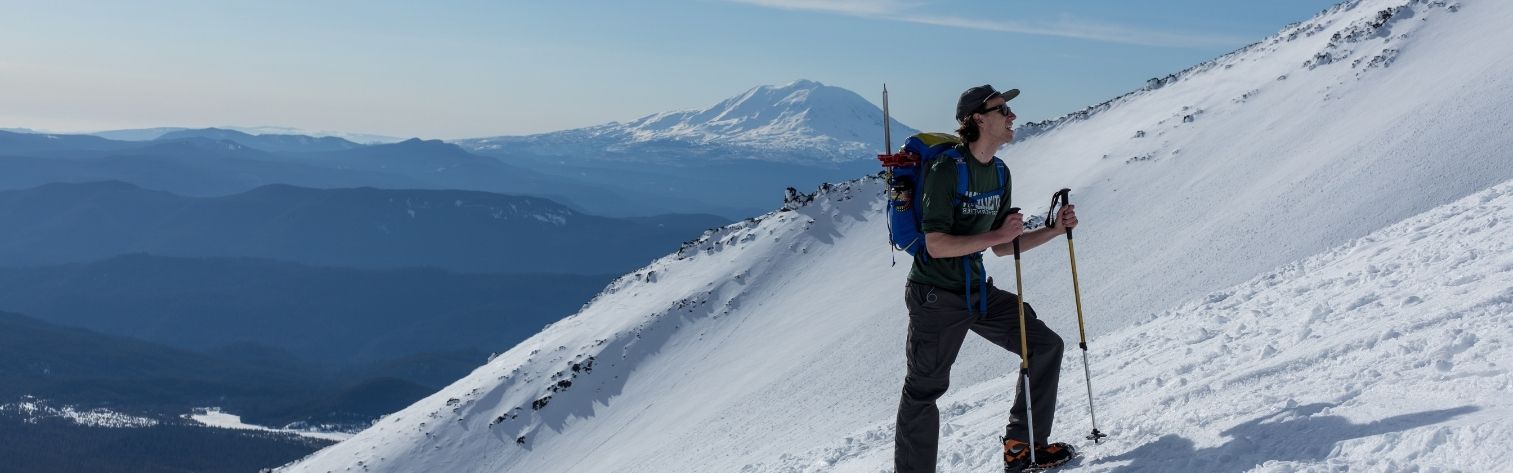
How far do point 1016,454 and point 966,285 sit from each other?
1.40 meters

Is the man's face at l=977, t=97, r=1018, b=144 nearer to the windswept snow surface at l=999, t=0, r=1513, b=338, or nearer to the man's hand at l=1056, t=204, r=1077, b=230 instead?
the man's hand at l=1056, t=204, r=1077, b=230

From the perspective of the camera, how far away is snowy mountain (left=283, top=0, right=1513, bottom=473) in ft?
21.1

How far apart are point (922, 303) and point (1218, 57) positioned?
56.9 m

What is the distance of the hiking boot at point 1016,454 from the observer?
21.9 feet

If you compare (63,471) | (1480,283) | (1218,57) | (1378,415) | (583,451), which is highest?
(1218,57)

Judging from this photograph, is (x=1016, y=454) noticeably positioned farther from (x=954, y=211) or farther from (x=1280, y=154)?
(x=1280, y=154)

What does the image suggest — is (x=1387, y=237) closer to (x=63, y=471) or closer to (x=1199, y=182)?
(x=1199, y=182)

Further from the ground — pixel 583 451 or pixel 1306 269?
pixel 1306 269

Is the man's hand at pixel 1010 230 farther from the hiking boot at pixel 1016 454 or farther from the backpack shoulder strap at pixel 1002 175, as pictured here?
the hiking boot at pixel 1016 454

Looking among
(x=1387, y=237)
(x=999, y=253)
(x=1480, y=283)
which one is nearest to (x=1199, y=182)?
(x=1387, y=237)

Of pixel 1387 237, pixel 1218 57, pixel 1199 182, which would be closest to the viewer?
pixel 1387 237

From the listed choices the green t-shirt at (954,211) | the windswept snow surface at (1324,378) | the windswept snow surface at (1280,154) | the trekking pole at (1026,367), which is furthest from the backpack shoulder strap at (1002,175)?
the windswept snow surface at (1280,154)

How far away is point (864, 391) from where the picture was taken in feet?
82.3

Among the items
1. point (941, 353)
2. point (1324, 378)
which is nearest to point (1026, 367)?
point (941, 353)
